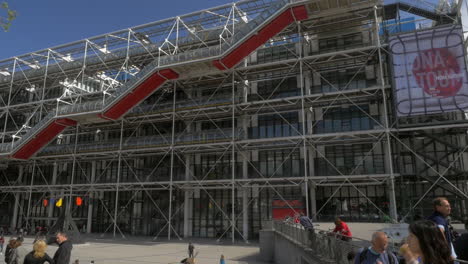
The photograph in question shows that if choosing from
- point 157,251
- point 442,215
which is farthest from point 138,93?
point 442,215

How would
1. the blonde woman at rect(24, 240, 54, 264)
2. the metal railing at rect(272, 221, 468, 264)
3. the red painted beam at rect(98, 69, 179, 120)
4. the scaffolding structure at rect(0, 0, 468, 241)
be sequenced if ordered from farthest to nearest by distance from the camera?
the red painted beam at rect(98, 69, 179, 120) < the scaffolding structure at rect(0, 0, 468, 241) < the metal railing at rect(272, 221, 468, 264) < the blonde woman at rect(24, 240, 54, 264)

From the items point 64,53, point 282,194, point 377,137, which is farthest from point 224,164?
point 64,53

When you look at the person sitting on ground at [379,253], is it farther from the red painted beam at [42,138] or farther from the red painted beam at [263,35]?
the red painted beam at [42,138]

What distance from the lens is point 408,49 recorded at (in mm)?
19500

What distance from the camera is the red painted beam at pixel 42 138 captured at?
27109mm

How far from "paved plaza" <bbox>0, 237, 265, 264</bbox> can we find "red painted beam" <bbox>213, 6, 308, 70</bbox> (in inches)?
434

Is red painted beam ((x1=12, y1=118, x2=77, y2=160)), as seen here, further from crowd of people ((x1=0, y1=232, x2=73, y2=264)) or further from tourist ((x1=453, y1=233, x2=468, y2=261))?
tourist ((x1=453, y1=233, x2=468, y2=261))

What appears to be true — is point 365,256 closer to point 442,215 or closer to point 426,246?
point 442,215

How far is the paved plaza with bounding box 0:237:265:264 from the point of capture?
15.9m

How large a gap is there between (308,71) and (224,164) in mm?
8570

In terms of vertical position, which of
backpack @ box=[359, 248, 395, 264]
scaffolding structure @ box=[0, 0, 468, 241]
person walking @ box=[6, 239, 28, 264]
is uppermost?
scaffolding structure @ box=[0, 0, 468, 241]

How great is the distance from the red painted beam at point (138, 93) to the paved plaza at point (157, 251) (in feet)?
28.5

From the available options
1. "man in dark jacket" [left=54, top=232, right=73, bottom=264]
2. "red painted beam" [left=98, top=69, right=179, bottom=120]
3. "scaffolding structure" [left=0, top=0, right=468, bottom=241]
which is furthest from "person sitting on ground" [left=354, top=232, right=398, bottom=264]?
"red painted beam" [left=98, top=69, right=179, bottom=120]

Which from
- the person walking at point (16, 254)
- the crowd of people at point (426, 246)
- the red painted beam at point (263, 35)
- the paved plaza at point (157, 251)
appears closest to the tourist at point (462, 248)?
the crowd of people at point (426, 246)
